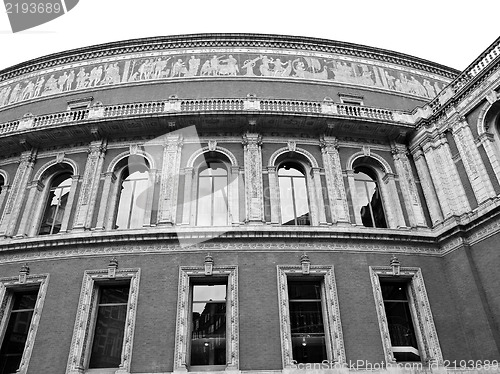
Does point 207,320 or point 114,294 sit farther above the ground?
point 114,294

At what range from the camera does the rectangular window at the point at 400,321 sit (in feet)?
41.7

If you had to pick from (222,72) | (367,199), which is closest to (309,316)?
(367,199)

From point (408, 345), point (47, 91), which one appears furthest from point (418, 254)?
point (47, 91)

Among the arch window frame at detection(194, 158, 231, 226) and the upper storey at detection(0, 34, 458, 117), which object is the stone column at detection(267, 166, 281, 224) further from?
the upper storey at detection(0, 34, 458, 117)

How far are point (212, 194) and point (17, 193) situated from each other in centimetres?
779

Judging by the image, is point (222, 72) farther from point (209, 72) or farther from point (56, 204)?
point (56, 204)

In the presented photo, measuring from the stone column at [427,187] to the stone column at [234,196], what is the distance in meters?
7.64

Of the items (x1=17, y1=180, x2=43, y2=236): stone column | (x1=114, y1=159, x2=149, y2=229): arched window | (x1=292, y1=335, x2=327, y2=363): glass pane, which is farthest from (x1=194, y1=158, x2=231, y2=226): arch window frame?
(x1=17, y1=180, x2=43, y2=236): stone column

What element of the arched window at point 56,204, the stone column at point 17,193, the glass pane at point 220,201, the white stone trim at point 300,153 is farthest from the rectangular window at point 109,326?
the white stone trim at point 300,153

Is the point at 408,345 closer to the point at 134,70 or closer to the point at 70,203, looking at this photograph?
the point at 70,203

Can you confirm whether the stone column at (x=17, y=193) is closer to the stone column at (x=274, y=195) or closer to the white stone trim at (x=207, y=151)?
the white stone trim at (x=207, y=151)

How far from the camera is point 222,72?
20.1 m

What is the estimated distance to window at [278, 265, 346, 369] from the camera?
39.9 ft

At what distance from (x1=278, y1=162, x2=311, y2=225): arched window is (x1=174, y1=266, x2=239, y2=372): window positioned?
321 centimetres
